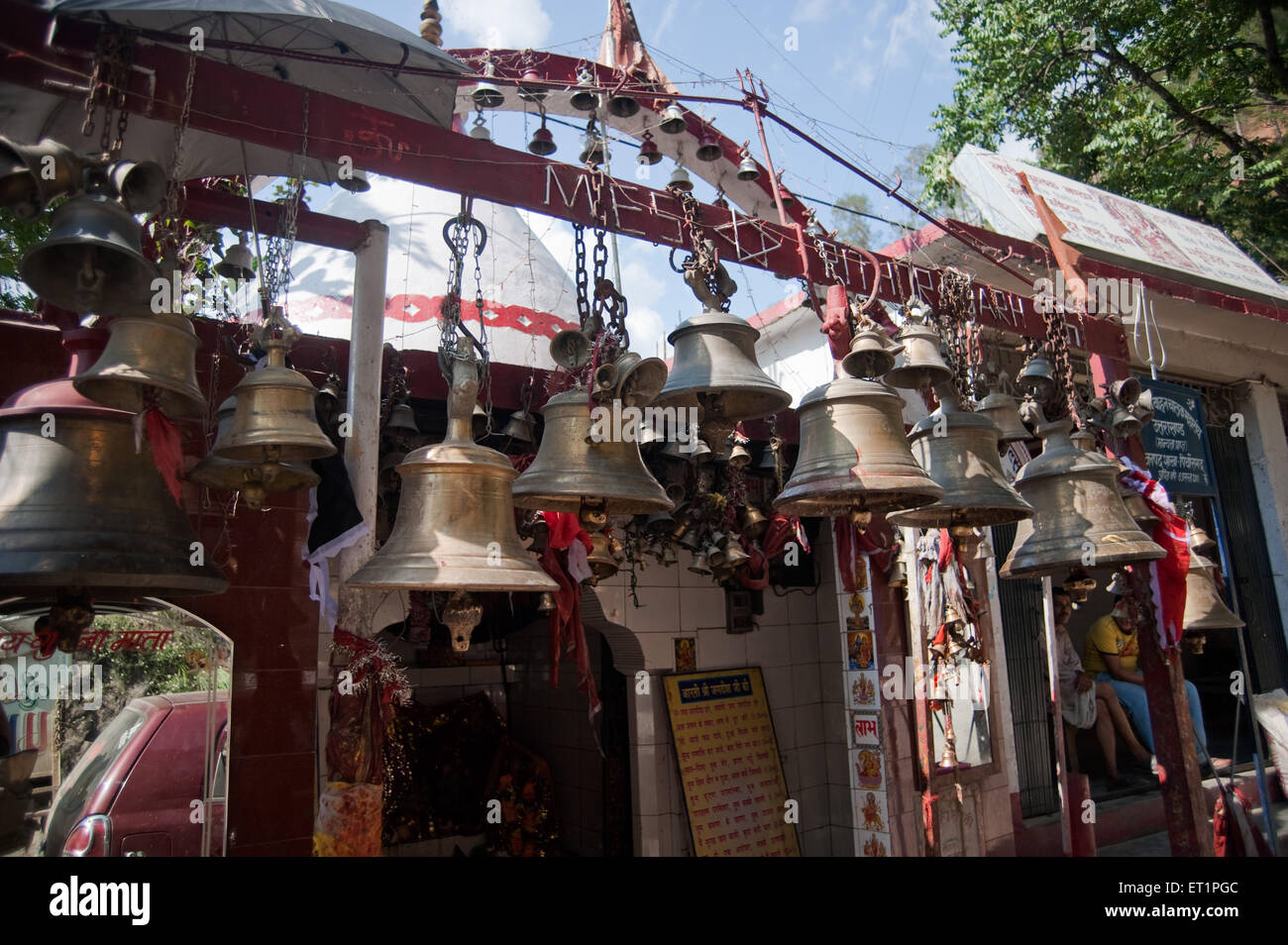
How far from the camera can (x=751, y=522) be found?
6.09 m

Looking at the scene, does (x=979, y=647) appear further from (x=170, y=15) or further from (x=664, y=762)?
(x=170, y=15)

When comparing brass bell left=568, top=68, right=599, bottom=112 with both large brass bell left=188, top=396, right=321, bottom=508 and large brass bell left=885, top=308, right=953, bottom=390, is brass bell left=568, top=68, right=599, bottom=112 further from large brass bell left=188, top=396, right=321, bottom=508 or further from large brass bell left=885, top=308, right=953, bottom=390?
large brass bell left=188, top=396, right=321, bottom=508

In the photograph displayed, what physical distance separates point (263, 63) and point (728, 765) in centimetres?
598

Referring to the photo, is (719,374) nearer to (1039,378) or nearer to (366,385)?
(366,385)

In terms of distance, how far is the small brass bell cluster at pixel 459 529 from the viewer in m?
2.87

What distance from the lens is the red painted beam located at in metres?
2.97

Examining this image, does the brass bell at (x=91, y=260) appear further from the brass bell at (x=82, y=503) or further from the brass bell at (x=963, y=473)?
the brass bell at (x=963, y=473)

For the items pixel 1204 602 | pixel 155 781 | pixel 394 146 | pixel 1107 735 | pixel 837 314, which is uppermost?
pixel 394 146

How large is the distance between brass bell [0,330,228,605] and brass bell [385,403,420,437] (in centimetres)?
240

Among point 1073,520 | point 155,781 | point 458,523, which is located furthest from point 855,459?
point 155,781

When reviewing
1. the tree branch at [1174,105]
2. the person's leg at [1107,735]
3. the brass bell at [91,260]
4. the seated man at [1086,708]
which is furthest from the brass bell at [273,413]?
the tree branch at [1174,105]

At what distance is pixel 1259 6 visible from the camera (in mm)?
11070

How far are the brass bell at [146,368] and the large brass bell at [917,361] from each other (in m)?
3.04

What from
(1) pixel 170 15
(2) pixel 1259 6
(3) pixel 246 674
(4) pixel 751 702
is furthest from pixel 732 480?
(2) pixel 1259 6
